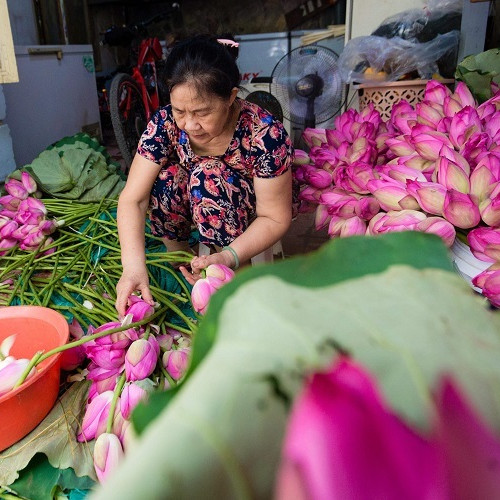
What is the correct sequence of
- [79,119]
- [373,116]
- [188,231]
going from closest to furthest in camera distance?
[373,116]
[188,231]
[79,119]

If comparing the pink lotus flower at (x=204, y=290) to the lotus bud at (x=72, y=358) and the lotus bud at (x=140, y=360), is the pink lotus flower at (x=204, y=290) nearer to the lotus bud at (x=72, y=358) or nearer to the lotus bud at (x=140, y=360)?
the lotus bud at (x=140, y=360)

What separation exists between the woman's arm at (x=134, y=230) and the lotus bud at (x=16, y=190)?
1.33 feet

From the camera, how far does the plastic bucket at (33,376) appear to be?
77 centimetres

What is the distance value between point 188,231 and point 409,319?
4.45 feet

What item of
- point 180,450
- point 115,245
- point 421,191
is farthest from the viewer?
point 115,245

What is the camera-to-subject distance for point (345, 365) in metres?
0.20

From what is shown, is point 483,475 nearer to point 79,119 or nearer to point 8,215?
point 8,215

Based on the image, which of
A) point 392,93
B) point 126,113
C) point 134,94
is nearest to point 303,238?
point 392,93

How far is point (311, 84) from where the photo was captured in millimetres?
3195

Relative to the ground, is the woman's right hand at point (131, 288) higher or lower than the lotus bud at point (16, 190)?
lower

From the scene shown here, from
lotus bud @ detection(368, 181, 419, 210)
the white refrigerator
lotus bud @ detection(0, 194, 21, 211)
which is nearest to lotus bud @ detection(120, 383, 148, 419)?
lotus bud @ detection(368, 181, 419, 210)

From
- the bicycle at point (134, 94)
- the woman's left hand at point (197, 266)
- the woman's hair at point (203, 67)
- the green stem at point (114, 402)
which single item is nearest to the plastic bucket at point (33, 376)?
the green stem at point (114, 402)

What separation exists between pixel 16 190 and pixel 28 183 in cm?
6

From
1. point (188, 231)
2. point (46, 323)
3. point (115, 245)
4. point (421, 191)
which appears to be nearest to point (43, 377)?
point (46, 323)
